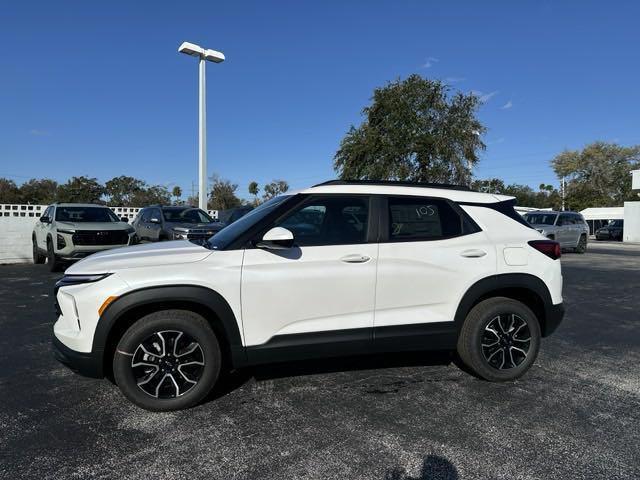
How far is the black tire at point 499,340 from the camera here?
13.7 ft

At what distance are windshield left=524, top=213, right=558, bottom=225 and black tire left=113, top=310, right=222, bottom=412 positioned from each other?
18.4 metres

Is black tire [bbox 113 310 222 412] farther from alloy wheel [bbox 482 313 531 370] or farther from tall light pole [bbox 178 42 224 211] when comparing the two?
tall light pole [bbox 178 42 224 211]

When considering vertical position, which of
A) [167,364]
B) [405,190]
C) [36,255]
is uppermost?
[405,190]

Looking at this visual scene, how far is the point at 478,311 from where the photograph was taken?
13.8 feet

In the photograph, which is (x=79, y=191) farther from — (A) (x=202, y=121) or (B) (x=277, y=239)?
(B) (x=277, y=239)

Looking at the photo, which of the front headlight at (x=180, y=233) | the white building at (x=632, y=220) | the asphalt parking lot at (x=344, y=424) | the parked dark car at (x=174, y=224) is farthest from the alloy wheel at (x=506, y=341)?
the white building at (x=632, y=220)

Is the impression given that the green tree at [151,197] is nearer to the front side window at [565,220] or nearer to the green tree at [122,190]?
the green tree at [122,190]

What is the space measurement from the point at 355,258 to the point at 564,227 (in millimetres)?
17814

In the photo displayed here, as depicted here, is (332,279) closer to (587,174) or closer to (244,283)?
(244,283)

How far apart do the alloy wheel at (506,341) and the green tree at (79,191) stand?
7477 cm

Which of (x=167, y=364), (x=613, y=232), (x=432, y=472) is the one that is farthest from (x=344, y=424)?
(x=613, y=232)

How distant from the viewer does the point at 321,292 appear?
3723 millimetres

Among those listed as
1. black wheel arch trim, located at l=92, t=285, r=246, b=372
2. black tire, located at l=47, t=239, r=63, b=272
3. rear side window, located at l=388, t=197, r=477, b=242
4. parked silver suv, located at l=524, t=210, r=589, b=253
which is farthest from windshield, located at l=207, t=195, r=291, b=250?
parked silver suv, located at l=524, t=210, r=589, b=253

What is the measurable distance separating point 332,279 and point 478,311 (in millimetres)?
1450
